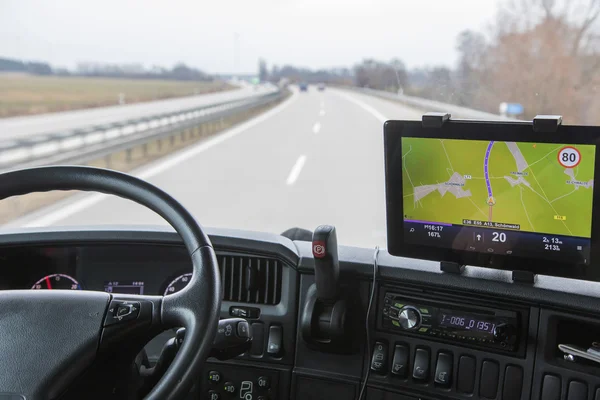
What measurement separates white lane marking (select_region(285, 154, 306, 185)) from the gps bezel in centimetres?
317

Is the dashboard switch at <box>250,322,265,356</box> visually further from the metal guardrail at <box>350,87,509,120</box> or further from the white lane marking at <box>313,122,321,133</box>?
the white lane marking at <box>313,122,321,133</box>

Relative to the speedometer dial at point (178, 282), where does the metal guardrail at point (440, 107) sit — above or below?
above

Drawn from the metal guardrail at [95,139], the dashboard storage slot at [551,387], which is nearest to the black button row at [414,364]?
the dashboard storage slot at [551,387]

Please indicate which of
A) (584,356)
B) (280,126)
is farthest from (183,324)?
(280,126)

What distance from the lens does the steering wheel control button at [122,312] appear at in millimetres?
1708

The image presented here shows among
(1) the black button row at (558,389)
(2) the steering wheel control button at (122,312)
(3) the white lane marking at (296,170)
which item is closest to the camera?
(2) the steering wheel control button at (122,312)

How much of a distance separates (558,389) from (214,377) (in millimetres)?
1391

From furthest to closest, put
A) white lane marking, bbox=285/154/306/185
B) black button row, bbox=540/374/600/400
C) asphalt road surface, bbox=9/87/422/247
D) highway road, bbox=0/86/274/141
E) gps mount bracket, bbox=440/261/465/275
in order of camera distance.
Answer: white lane marking, bbox=285/154/306/185, highway road, bbox=0/86/274/141, asphalt road surface, bbox=9/87/422/247, gps mount bracket, bbox=440/261/465/275, black button row, bbox=540/374/600/400

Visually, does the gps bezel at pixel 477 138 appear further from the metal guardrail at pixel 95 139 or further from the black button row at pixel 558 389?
the metal guardrail at pixel 95 139

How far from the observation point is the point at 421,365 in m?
2.59

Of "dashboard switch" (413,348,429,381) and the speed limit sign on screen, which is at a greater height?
the speed limit sign on screen

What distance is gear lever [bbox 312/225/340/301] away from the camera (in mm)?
2500

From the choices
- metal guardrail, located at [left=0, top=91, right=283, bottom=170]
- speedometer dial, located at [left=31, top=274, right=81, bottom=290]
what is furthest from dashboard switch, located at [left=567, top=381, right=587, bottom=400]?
metal guardrail, located at [left=0, top=91, right=283, bottom=170]

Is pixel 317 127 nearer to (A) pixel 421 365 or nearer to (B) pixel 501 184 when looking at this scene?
(A) pixel 421 365
